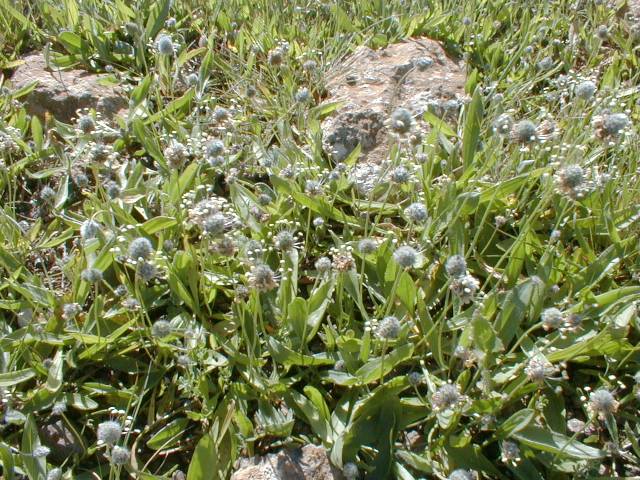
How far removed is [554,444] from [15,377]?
228 cm

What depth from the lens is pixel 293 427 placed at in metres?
2.95

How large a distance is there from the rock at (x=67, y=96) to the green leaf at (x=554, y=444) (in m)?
3.17

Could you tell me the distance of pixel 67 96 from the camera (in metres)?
4.37

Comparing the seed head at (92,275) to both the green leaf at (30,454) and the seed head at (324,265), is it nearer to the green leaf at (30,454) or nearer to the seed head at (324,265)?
the green leaf at (30,454)

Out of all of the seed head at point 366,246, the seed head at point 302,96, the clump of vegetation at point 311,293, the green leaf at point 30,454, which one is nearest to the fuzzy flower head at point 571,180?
the clump of vegetation at point 311,293

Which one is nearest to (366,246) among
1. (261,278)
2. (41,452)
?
(261,278)

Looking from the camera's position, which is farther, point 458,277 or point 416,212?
point 416,212

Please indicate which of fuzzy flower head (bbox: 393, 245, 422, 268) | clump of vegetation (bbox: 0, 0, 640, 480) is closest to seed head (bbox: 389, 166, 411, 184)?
clump of vegetation (bbox: 0, 0, 640, 480)

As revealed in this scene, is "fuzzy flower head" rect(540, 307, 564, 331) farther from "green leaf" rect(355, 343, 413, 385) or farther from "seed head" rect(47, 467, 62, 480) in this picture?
"seed head" rect(47, 467, 62, 480)

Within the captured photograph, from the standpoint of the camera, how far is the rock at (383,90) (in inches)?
163

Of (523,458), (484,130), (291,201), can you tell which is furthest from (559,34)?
(523,458)

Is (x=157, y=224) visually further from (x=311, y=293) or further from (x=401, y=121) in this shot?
(x=401, y=121)

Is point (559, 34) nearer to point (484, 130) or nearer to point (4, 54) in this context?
point (484, 130)

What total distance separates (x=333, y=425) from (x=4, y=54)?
3729 millimetres
